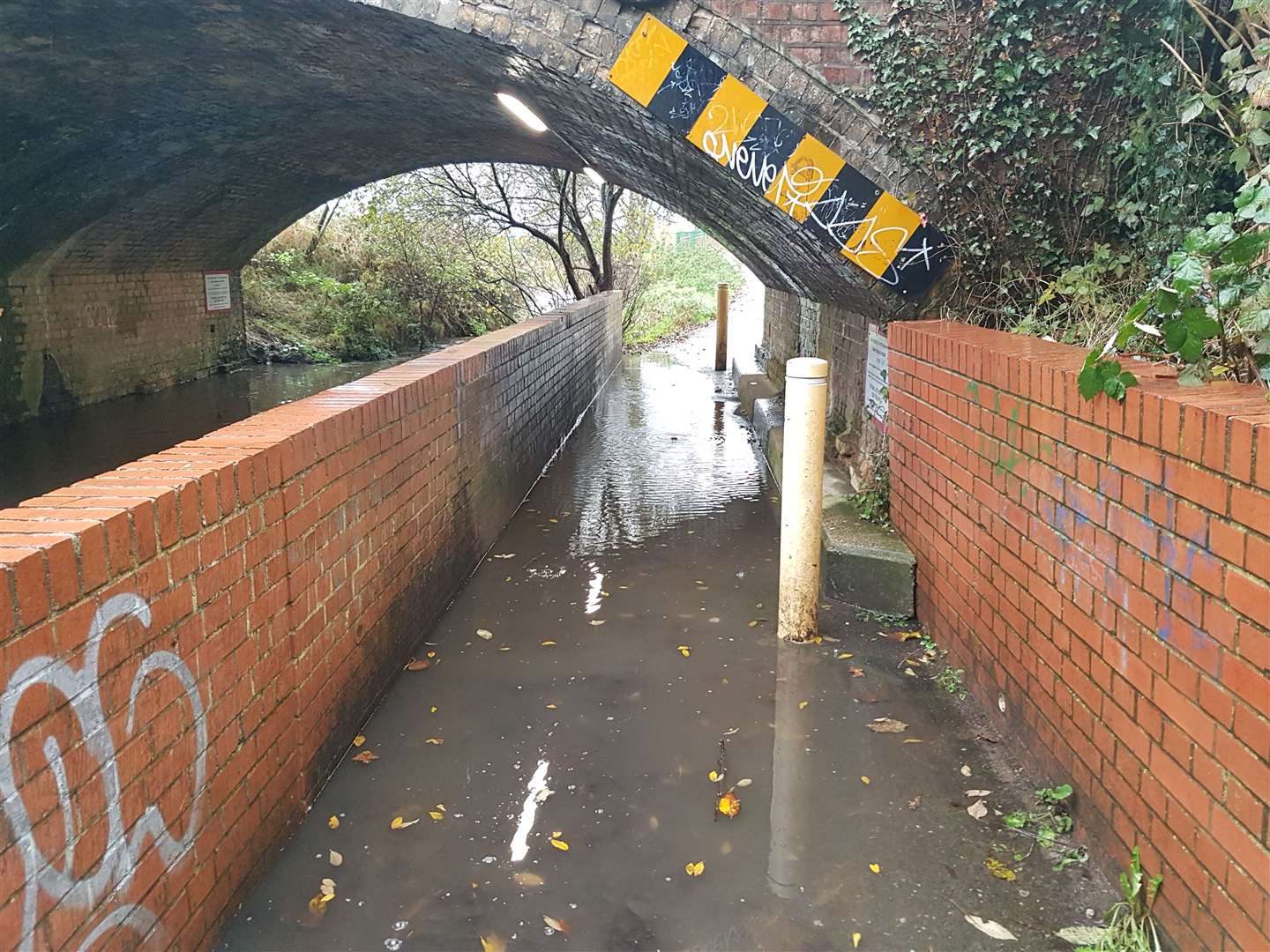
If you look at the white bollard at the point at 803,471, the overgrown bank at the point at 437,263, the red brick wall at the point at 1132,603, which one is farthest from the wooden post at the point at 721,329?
the red brick wall at the point at 1132,603

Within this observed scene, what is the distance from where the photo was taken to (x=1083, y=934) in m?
2.77

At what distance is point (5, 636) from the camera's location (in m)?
1.90

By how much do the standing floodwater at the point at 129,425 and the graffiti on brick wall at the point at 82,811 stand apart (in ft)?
22.5

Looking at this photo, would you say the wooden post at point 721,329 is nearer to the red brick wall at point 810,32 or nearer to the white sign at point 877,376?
the white sign at point 877,376

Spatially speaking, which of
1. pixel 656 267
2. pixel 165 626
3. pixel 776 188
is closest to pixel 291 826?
pixel 165 626

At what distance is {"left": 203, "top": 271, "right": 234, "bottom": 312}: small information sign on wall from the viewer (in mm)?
17625

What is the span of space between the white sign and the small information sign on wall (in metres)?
13.9

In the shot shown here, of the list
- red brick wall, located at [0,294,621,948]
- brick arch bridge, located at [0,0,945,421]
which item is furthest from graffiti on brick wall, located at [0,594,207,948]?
brick arch bridge, located at [0,0,945,421]

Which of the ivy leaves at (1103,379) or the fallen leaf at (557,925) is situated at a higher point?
the ivy leaves at (1103,379)

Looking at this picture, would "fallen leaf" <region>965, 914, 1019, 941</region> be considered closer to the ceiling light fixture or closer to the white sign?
the white sign

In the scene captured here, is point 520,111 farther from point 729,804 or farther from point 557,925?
point 557,925

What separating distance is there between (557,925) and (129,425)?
11504 mm

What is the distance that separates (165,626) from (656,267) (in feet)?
84.8

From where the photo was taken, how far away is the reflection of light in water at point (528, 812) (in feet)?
10.8
